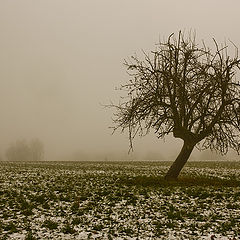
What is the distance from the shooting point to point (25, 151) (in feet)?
339

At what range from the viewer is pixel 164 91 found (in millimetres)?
17438

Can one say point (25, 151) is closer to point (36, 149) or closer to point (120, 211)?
point (36, 149)

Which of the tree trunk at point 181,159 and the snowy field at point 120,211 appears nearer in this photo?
the snowy field at point 120,211

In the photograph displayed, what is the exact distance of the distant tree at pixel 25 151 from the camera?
10281 cm

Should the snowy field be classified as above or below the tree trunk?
below

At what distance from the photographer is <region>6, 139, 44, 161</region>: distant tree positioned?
10281cm

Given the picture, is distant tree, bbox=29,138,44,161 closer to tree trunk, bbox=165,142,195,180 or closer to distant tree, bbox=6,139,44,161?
distant tree, bbox=6,139,44,161

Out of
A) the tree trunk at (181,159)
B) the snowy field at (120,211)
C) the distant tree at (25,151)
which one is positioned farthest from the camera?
the distant tree at (25,151)

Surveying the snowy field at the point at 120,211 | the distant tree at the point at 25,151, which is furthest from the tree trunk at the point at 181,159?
the distant tree at the point at 25,151

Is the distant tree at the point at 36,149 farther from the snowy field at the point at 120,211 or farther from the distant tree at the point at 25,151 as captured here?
the snowy field at the point at 120,211

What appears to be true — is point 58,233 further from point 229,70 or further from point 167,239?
point 229,70

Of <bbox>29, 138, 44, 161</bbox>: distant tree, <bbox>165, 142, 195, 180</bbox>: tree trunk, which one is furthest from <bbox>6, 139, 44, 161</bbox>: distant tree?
<bbox>165, 142, 195, 180</bbox>: tree trunk

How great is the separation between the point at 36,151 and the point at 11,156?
8.97 meters

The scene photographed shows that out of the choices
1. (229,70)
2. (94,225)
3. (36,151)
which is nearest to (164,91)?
(229,70)
